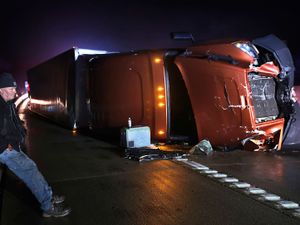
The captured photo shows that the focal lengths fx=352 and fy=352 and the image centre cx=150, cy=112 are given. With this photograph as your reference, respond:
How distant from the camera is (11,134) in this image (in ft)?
11.3

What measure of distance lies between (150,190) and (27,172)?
1635mm

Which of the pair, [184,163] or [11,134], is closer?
[11,134]

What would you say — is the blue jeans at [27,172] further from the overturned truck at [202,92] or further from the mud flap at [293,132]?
the mud flap at [293,132]

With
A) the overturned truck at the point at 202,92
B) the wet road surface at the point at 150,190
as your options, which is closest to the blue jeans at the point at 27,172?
the wet road surface at the point at 150,190

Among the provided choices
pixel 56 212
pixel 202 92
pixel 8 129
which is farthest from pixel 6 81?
pixel 202 92

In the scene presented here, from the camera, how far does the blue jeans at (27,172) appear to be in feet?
11.2

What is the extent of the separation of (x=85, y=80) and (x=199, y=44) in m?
3.77

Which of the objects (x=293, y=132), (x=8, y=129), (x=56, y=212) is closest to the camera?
(x=8, y=129)

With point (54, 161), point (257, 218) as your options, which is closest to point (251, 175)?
point (257, 218)

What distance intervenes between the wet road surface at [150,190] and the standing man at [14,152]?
23cm

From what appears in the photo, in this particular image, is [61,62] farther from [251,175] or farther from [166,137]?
[251,175]

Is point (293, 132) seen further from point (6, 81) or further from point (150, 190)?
point (6, 81)

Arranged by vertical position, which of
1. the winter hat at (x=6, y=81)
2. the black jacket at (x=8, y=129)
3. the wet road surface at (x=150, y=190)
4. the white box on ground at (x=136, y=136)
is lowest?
the wet road surface at (x=150, y=190)

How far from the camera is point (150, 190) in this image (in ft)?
14.8
